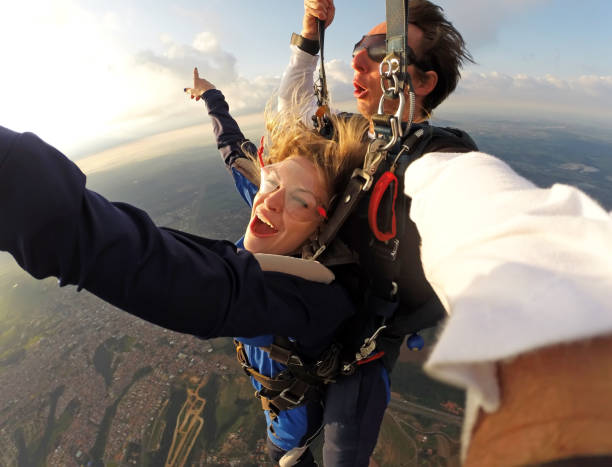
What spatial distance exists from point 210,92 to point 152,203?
98820 mm

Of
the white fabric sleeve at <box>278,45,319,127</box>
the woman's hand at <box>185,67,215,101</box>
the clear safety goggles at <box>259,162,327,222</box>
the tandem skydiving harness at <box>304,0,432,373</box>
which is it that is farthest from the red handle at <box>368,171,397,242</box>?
the woman's hand at <box>185,67,215,101</box>

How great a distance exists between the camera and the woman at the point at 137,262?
76 cm

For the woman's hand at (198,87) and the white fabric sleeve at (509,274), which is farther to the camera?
the woman's hand at (198,87)

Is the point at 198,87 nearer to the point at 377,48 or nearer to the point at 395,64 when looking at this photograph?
the point at 377,48

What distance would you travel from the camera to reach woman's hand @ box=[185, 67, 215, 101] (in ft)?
11.9

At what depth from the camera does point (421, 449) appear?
24.1 meters

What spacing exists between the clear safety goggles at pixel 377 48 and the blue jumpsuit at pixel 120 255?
2.17 metres

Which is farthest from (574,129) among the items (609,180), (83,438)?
(83,438)

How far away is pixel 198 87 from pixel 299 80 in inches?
57.5

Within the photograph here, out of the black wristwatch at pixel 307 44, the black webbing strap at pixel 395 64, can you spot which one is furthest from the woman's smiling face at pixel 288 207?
the black wristwatch at pixel 307 44

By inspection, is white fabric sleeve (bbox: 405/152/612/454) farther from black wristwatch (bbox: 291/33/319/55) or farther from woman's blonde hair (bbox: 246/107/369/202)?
black wristwatch (bbox: 291/33/319/55)

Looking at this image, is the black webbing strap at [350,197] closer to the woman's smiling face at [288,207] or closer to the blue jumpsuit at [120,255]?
the woman's smiling face at [288,207]

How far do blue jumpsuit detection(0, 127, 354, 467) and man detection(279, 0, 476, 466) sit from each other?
2.47 ft

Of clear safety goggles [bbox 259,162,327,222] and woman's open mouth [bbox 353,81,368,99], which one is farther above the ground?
woman's open mouth [bbox 353,81,368,99]
